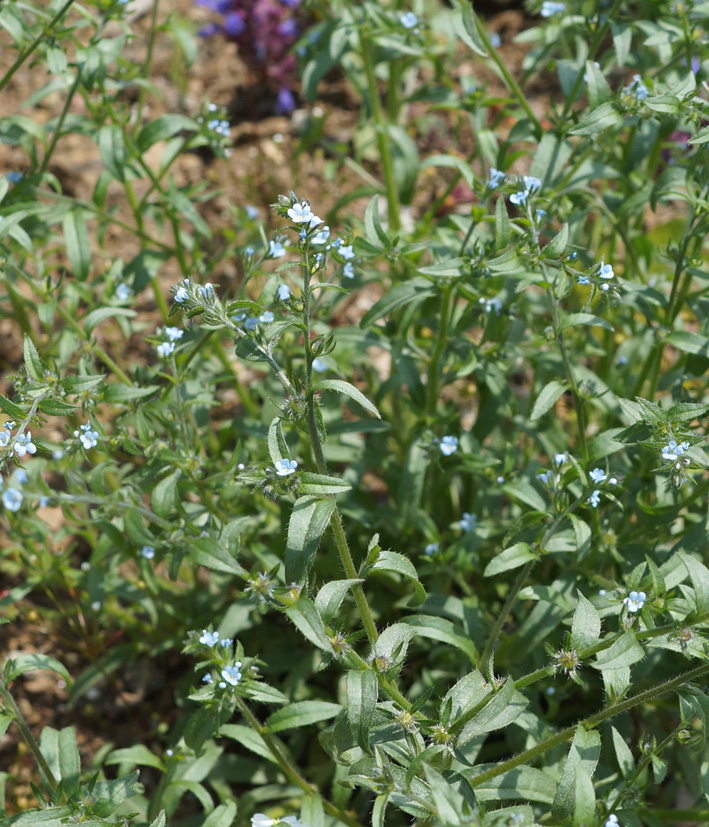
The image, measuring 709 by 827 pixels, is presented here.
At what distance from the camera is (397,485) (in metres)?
5.19

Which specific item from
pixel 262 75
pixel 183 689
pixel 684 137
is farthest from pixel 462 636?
pixel 262 75

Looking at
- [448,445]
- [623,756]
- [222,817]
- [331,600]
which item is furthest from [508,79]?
[222,817]

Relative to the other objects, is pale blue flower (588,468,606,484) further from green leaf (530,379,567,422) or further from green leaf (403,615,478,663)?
green leaf (403,615,478,663)

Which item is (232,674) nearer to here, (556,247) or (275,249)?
(275,249)

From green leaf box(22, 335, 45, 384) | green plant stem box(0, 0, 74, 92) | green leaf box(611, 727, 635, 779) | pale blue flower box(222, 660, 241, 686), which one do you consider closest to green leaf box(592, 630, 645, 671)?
green leaf box(611, 727, 635, 779)

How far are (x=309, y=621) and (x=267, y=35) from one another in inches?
268

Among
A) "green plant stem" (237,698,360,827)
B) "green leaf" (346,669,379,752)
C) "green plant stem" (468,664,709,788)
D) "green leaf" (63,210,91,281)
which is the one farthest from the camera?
"green leaf" (63,210,91,281)

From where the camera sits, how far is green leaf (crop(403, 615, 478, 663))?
12.7 feet

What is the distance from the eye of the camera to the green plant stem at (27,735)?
3.52 m

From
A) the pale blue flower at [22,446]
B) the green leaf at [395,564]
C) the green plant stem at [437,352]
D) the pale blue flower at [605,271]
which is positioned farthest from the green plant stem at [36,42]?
the green leaf at [395,564]

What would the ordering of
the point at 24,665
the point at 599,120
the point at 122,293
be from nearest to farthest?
the point at 24,665
the point at 599,120
the point at 122,293

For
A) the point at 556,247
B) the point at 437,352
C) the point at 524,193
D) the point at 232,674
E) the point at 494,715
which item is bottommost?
the point at 494,715

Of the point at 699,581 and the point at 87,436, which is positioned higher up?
the point at 87,436

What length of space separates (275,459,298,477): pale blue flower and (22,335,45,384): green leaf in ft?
3.87
